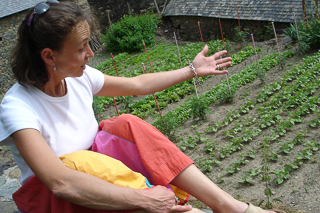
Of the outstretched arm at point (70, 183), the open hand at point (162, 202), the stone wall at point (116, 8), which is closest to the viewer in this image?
the outstretched arm at point (70, 183)

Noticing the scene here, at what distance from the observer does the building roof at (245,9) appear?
684cm

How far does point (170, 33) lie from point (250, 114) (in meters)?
7.27

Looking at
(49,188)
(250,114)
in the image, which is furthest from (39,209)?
(250,114)

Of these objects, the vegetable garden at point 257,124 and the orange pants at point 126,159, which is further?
the vegetable garden at point 257,124

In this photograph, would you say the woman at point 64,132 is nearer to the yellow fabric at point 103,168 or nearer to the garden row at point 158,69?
the yellow fabric at point 103,168

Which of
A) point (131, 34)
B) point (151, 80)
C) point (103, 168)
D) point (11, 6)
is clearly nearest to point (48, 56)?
point (103, 168)

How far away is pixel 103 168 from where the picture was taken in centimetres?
152

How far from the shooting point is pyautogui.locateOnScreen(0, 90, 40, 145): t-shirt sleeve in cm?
145

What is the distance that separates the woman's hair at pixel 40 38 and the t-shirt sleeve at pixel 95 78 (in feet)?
1.17

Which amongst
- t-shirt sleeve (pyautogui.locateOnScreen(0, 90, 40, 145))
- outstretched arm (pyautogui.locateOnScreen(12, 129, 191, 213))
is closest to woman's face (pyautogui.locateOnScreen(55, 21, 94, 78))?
t-shirt sleeve (pyautogui.locateOnScreen(0, 90, 40, 145))

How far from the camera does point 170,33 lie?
10477 mm

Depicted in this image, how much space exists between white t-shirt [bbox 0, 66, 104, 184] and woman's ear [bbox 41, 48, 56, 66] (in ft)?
0.56

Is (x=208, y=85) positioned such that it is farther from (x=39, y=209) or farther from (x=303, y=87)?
(x=39, y=209)

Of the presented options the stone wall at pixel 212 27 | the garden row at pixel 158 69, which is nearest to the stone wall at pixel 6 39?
the garden row at pixel 158 69
